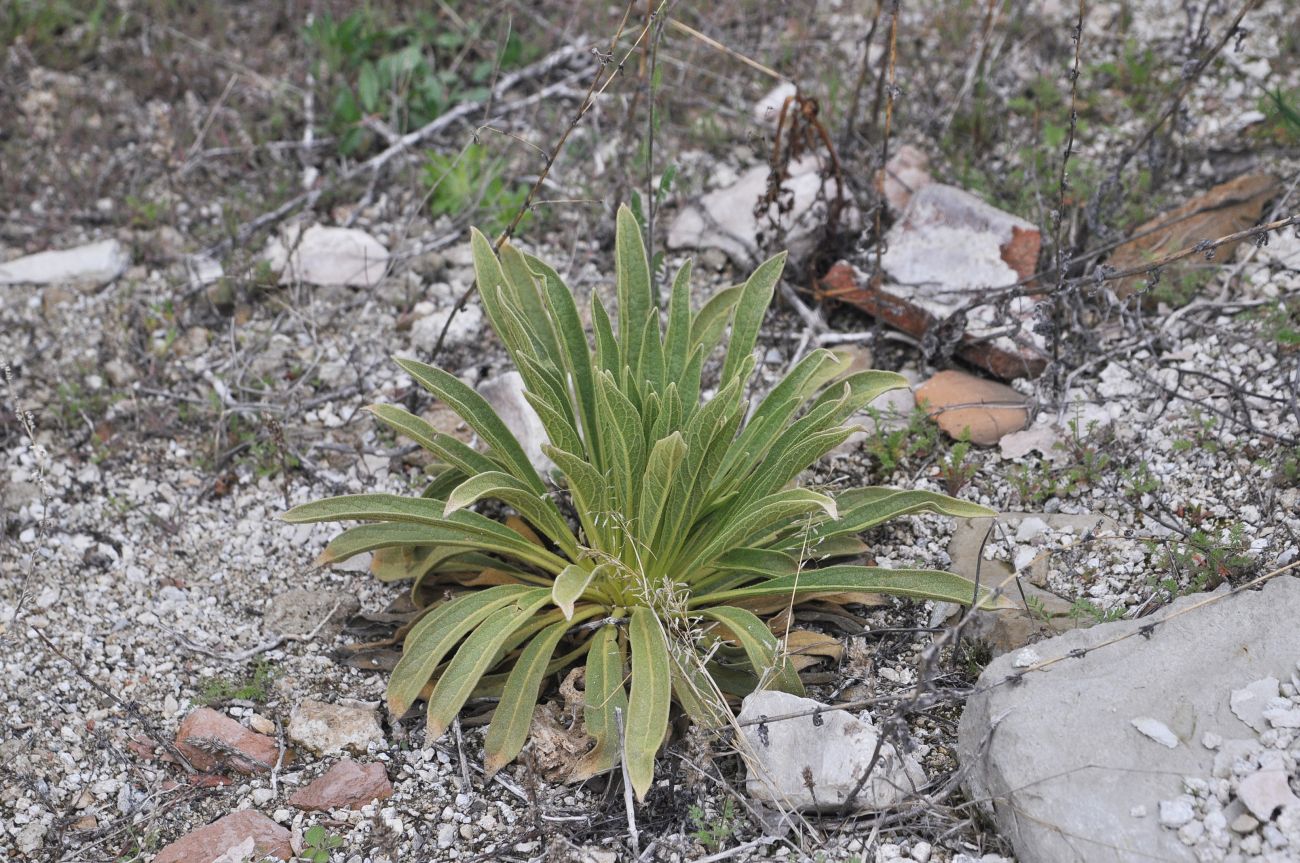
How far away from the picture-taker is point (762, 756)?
275 cm

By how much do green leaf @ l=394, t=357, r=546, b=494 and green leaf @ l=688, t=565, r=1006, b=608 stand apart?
2.04 feet

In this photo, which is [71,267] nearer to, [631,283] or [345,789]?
[631,283]

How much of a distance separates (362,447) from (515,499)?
45.8 inches

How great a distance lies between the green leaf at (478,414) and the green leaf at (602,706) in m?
0.54

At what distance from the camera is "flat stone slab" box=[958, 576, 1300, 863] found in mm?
2395

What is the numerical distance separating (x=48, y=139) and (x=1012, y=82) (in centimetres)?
443

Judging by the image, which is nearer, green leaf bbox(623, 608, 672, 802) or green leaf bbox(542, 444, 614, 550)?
green leaf bbox(623, 608, 672, 802)

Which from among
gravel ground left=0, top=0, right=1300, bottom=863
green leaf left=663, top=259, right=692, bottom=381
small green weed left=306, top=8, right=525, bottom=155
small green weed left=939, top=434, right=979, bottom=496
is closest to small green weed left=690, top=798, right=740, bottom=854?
gravel ground left=0, top=0, right=1300, bottom=863

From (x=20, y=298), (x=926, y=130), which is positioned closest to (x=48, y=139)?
(x=20, y=298)

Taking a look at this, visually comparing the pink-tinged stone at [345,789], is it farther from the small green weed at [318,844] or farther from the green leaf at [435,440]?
the green leaf at [435,440]

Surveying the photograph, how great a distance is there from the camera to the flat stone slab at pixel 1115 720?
239 cm

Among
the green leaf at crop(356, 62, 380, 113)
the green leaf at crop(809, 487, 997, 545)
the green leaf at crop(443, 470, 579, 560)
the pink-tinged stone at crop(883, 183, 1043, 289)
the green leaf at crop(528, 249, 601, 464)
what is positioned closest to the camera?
the green leaf at crop(443, 470, 579, 560)

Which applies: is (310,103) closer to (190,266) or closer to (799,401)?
(190,266)

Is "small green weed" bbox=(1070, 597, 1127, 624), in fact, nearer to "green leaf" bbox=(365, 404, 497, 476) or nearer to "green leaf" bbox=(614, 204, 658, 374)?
"green leaf" bbox=(614, 204, 658, 374)
